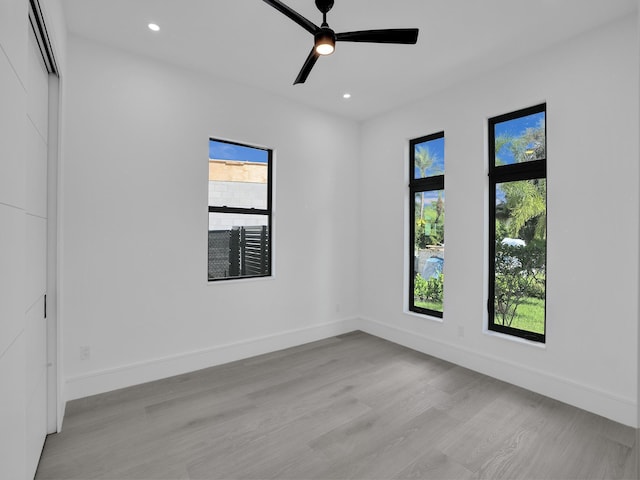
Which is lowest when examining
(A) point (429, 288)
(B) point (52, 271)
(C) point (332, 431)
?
(C) point (332, 431)

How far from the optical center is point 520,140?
10.5 ft

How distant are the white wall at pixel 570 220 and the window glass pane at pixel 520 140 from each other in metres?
0.16

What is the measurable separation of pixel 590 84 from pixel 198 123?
3503 millimetres

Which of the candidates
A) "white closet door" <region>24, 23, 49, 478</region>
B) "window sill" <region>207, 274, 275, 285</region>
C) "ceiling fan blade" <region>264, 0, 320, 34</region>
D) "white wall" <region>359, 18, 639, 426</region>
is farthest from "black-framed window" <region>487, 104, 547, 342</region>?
"white closet door" <region>24, 23, 49, 478</region>

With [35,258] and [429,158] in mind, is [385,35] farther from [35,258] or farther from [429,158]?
[35,258]

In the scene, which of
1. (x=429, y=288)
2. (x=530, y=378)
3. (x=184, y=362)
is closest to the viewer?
(x=530, y=378)

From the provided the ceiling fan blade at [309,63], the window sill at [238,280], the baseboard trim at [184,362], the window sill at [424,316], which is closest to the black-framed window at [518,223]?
the window sill at [424,316]

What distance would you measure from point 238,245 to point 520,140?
3149 millimetres

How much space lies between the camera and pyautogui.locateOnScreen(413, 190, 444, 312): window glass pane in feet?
12.9

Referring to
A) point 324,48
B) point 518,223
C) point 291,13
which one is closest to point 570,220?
point 518,223

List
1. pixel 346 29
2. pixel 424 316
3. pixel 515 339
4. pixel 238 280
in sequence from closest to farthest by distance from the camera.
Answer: pixel 346 29 → pixel 515 339 → pixel 238 280 → pixel 424 316

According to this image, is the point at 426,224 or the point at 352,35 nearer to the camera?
the point at 352,35

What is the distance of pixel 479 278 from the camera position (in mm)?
3373

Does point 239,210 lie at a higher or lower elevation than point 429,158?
lower
